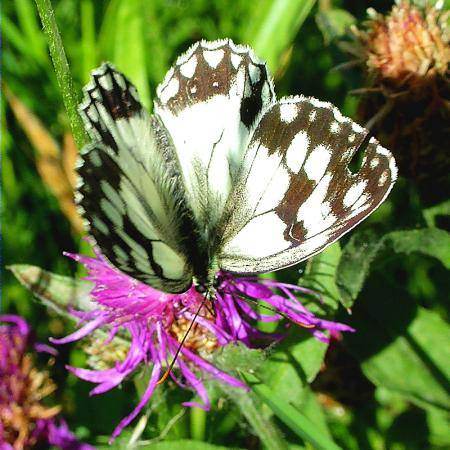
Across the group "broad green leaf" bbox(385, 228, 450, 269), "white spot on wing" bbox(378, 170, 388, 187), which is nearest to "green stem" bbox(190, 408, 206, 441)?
"broad green leaf" bbox(385, 228, 450, 269)

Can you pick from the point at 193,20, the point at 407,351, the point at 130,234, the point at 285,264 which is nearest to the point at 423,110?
the point at 407,351

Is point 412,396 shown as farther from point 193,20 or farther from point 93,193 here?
point 193,20

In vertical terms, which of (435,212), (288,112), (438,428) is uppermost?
(288,112)

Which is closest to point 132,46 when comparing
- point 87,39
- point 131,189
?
point 87,39

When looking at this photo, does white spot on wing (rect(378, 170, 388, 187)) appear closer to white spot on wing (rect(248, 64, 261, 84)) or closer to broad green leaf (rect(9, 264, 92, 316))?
white spot on wing (rect(248, 64, 261, 84))

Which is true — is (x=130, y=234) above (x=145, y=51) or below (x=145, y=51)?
below

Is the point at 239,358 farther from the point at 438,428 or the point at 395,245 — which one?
the point at 438,428
